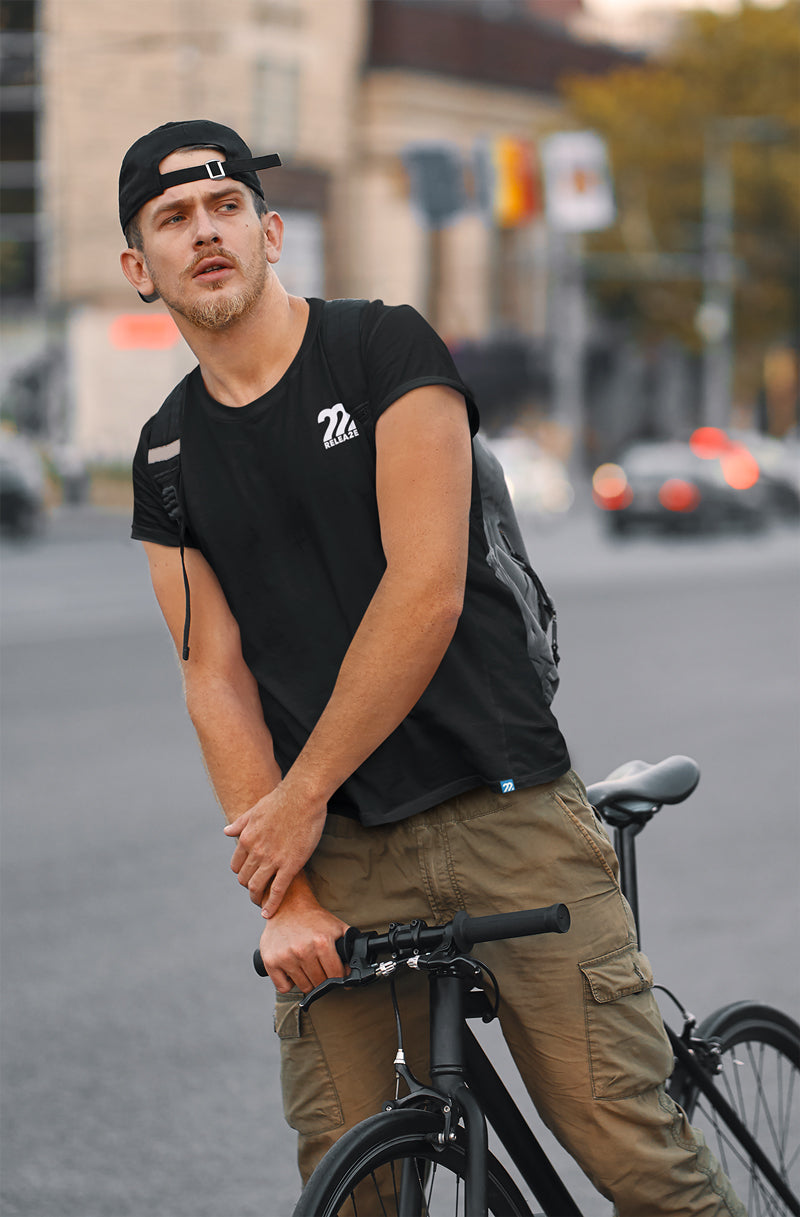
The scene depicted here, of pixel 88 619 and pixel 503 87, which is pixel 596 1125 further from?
pixel 503 87

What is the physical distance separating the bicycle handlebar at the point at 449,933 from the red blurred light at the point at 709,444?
84.2 feet

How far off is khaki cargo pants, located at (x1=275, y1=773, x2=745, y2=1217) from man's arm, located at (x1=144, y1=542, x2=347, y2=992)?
10 centimetres

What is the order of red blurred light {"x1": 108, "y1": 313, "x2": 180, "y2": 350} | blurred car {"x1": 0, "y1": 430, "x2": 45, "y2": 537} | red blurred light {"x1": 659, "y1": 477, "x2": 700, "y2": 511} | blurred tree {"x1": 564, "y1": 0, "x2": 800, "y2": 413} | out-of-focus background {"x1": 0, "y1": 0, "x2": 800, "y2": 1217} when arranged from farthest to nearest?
blurred tree {"x1": 564, "y1": 0, "x2": 800, "y2": 413}
red blurred light {"x1": 108, "y1": 313, "x2": 180, "y2": 350}
red blurred light {"x1": 659, "y1": 477, "x2": 700, "y2": 511}
blurred car {"x1": 0, "y1": 430, "x2": 45, "y2": 537}
out-of-focus background {"x1": 0, "y1": 0, "x2": 800, "y2": 1217}

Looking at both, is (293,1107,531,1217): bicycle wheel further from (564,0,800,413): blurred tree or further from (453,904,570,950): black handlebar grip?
(564,0,800,413): blurred tree

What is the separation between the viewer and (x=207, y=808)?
7.75 meters

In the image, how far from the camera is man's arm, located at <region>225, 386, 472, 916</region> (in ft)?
7.66

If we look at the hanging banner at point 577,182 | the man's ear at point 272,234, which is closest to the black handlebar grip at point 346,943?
the man's ear at point 272,234

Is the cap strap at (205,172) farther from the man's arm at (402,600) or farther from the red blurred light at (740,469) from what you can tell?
the red blurred light at (740,469)

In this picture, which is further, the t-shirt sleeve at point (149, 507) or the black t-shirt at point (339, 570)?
the t-shirt sleeve at point (149, 507)

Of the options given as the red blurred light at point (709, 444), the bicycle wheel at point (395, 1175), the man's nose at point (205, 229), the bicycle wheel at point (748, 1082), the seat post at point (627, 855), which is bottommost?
the red blurred light at point (709, 444)

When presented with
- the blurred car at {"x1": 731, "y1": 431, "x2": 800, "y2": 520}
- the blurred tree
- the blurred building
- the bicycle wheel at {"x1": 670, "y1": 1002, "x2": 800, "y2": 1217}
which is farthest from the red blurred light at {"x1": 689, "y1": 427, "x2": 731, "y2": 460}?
→ the bicycle wheel at {"x1": 670, "y1": 1002, "x2": 800, "y2": 1217}

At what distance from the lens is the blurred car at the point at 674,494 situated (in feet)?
86.5

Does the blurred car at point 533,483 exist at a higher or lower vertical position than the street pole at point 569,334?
lower

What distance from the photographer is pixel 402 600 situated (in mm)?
2332
